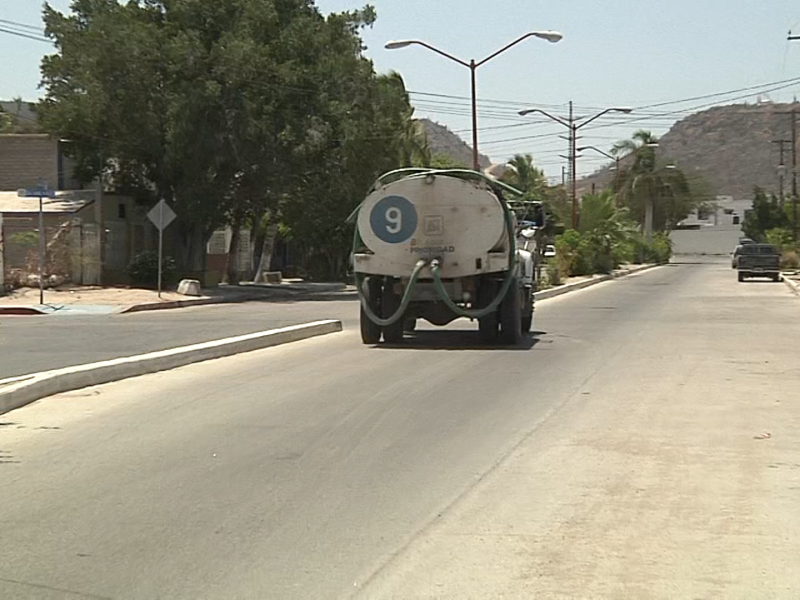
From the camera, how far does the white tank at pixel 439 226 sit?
19.0 m

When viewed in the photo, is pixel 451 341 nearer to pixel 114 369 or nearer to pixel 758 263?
pixel 114 369

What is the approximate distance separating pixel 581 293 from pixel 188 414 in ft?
98.3

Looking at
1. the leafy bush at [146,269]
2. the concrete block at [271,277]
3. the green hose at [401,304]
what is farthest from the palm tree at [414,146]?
the green hose at [401,304]

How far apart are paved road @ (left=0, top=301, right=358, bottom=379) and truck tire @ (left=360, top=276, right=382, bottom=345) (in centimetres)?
303

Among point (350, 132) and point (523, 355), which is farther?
point (350, 132)

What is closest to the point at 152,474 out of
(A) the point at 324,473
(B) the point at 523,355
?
(A) the point at 324,473

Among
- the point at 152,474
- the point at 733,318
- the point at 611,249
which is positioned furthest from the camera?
the point at 611,249

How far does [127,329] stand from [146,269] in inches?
611

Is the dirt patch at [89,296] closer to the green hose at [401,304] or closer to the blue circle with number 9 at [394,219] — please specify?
the green hose at [401,304]

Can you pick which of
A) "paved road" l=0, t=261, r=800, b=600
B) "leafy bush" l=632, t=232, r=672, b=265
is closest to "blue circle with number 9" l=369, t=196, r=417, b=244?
"paved road" l=0, t=261, r=800, b=600

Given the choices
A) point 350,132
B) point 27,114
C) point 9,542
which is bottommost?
point 9,542

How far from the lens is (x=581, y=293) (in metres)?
40.8

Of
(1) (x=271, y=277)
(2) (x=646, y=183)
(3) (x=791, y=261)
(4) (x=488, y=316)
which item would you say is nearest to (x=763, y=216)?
(2) (x=646, y=183)

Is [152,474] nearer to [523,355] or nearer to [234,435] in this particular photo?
[234,435]
